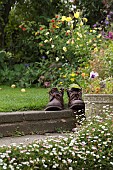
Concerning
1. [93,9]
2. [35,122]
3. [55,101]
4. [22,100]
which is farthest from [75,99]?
[93,9]

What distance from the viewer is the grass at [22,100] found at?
4699 mm

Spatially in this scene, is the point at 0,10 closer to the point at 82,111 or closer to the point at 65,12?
the point at 65,12

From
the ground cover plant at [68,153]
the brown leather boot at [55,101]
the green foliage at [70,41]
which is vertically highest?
the green foliage at [70,41]

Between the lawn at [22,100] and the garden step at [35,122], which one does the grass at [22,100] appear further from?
the garden step at [35,122]

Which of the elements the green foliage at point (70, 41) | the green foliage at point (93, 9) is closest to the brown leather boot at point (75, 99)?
the green foliage at point (70, 41)

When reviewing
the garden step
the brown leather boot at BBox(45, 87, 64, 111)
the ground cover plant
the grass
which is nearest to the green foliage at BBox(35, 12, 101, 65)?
the grass

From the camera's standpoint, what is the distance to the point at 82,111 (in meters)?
4.69

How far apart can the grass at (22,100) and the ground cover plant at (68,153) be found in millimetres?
1285

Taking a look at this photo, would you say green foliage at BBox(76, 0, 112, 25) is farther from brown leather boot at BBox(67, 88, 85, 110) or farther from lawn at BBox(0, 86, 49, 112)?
brown leather boot at BBox(67, 88, 85, 110)

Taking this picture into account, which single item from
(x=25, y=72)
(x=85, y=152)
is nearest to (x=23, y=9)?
(x=25, y=72)

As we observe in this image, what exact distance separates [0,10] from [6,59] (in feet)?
3.38

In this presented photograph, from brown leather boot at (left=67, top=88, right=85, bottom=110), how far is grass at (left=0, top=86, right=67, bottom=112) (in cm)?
31

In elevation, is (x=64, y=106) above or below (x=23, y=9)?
below

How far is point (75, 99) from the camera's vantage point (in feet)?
15.7
